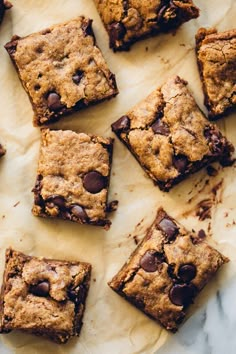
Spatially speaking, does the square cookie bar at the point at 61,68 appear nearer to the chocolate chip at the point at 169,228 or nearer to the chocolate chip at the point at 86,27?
the chocolate chip at the point at 86,27

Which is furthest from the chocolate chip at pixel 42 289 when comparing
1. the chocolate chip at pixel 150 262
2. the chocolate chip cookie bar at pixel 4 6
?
the chocolate chip cookie bar at pixel 4 6

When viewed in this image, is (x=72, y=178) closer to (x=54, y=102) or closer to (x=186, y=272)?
(x=54, y=102)

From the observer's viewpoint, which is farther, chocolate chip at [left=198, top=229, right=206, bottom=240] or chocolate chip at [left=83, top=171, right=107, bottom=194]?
chocolate chip at [left=198, top=229, right=206, bottom=240]

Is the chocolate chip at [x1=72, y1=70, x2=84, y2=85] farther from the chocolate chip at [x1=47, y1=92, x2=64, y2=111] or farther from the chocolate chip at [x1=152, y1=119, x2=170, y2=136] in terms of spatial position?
the chocolate chip at [x1=152, y1=119, x2=170, y2=136]

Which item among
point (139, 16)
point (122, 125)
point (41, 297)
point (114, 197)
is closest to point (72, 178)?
point (114, 197)

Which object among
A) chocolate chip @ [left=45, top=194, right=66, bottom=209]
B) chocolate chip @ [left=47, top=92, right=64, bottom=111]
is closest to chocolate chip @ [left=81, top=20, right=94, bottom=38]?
chocolate chip @ [left=47, top=92, right=64, bottom=111]

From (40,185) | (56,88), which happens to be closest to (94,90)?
(56,88)

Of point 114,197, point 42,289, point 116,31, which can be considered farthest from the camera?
point 114,197
